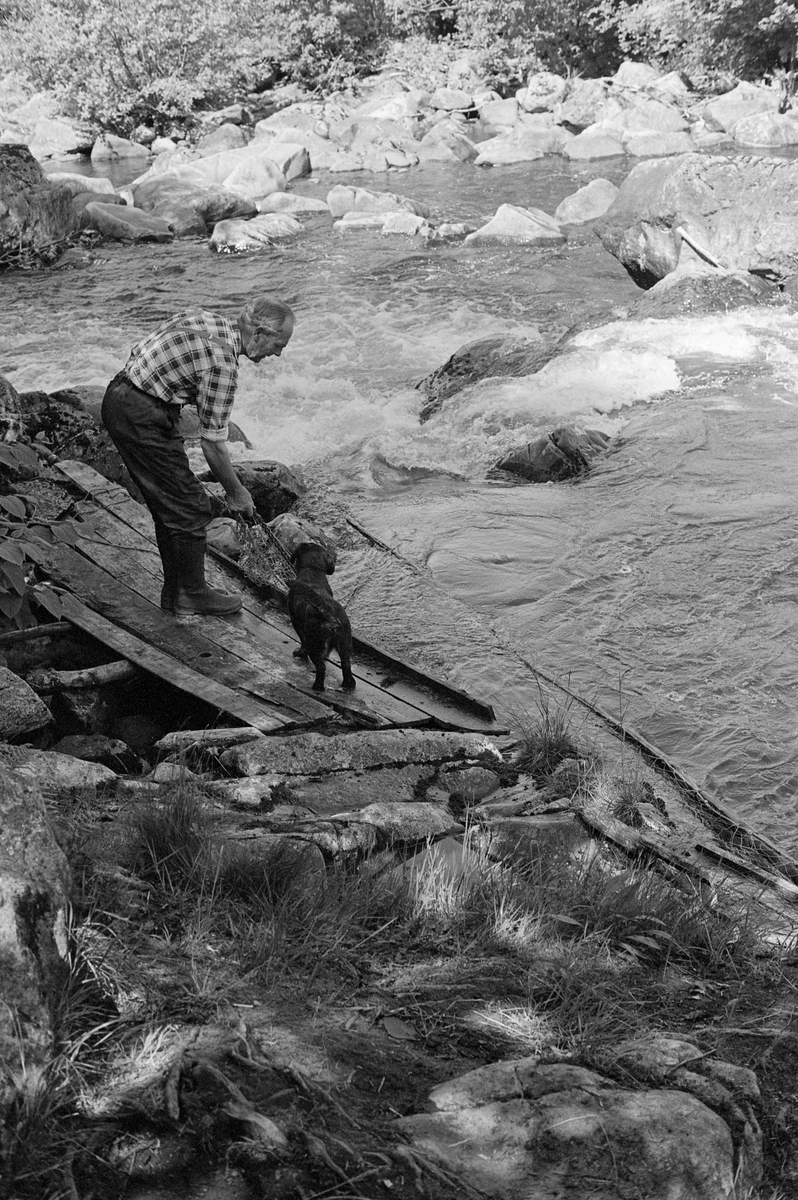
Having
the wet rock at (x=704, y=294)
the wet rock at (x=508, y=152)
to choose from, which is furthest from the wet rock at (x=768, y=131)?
the wet rock at (x=704, y=294)

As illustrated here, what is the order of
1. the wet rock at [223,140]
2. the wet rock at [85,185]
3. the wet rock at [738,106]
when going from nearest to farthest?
the wet rock at [85,185] < the wet rock at [738,106] < the wet rock at [223,140]

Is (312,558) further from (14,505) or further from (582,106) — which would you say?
(582,106)

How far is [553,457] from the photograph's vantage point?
10.8 m

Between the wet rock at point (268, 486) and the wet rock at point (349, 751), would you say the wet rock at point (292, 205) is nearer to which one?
the wet rock at point (268, 486)

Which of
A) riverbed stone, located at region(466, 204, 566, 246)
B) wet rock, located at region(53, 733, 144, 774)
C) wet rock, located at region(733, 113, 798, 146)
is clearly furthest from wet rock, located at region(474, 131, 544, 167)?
wet rock, located at region(53, 733, 144, 774)

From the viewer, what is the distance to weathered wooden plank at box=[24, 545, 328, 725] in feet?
17.2

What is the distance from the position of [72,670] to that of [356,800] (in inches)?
77.2

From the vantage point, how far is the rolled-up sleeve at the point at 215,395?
17.9 feet

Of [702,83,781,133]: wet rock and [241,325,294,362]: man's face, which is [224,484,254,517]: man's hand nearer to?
[241,325,294,362]: man's face

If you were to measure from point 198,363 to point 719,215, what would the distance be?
1292 cm

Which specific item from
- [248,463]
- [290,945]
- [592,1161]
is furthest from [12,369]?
[592,1161]

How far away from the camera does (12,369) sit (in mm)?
13750

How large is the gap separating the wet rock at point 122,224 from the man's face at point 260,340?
1648 cm

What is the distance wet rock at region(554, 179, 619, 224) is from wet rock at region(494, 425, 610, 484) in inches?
439
